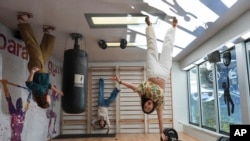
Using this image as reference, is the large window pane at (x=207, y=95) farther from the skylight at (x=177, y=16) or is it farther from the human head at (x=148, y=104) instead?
the human head at (x=148, y=104)

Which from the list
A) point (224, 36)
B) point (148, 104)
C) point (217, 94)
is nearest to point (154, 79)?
point (148, 104)

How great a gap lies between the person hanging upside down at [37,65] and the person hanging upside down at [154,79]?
3.25 ft

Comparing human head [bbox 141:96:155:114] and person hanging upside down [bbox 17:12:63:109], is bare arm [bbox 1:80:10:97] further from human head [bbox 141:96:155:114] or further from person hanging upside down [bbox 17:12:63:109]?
human head [bbox 141:96:155:114]

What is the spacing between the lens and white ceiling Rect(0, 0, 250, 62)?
10.7 ft

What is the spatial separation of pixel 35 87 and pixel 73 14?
4.19 feet

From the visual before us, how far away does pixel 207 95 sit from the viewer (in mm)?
6141

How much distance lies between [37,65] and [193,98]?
17.6ft

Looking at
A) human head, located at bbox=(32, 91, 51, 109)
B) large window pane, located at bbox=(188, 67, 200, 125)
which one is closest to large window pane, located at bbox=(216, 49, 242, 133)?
large window pane, located at bbox=(188, 67, 200, 125)

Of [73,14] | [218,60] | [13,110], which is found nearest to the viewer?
[73,14]

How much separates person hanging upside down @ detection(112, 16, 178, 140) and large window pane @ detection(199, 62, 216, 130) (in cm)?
288

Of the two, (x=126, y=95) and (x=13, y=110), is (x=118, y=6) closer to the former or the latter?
(x=13, y=110)

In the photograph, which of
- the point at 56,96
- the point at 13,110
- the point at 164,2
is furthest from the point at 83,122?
the point at 164,2

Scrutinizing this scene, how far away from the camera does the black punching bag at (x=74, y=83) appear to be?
4.14m

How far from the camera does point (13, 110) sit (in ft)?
14.4
